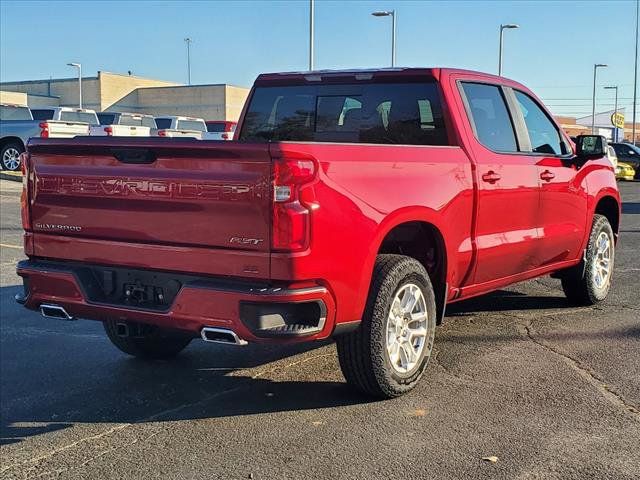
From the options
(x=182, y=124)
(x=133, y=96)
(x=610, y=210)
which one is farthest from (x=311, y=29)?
(x=133, y=96)

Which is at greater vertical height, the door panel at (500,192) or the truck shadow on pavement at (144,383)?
the door panel at (500,192)

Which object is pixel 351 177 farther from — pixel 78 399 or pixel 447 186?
pixel 78 399

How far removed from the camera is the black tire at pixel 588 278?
679 cm

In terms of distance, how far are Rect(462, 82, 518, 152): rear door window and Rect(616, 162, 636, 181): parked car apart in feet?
91.0

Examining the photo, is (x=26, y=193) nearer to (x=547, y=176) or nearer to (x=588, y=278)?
(x=547, y=176)

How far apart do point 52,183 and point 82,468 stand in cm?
166

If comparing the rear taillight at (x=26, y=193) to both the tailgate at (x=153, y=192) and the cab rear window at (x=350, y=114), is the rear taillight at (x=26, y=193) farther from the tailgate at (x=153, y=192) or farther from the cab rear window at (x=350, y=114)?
the cab rear window at (x=350, y=114)

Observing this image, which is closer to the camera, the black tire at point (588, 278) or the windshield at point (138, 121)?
the black tire at point (588, 278)

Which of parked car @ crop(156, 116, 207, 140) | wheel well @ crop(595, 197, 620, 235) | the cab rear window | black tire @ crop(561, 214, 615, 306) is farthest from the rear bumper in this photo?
parked car @ crop(156, 116, 207, 140)

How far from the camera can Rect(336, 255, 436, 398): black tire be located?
416 centimetres

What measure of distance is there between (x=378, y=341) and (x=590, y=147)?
3304 millimetres

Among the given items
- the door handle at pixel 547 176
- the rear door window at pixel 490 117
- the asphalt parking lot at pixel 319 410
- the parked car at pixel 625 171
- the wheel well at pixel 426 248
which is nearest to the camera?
the asphalt parking lot at pixel 319 410

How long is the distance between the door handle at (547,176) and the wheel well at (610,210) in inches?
58.8

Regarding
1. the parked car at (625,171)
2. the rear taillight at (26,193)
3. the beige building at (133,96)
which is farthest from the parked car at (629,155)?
the beige building at (133,96)
